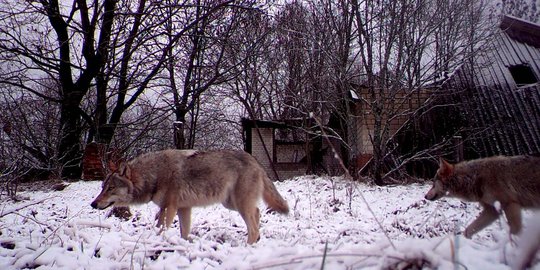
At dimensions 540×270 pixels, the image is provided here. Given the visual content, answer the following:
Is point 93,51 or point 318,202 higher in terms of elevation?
point 93,51

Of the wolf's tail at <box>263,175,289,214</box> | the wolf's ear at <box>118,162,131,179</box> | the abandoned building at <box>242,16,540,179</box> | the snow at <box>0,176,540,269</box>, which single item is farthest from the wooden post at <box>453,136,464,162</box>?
the wolf's ear at <box>118,162,131,179</box>

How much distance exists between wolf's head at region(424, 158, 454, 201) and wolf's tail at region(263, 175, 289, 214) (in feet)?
9.35

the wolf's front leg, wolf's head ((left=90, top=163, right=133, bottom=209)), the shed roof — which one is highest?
the shed roof

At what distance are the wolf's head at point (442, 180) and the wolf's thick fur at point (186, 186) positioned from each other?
2909 mm

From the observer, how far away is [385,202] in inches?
385

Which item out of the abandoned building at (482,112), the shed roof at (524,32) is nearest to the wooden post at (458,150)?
the abandoned building at (482,112)

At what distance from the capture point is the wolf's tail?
6.15 metres

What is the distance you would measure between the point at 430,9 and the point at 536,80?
7.83 m

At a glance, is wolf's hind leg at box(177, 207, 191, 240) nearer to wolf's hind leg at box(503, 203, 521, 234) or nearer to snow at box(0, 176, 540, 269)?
snow at box(0, 176, 540, 269)

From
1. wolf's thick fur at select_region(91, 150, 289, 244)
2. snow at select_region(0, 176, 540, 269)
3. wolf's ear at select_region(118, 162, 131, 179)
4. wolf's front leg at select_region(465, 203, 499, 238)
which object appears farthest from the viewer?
wolf's ear at select_region(118, 162, 131, 179)

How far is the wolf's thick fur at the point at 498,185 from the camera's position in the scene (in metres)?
5.66

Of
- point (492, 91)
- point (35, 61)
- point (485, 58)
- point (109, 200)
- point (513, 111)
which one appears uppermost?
point (35, 61)

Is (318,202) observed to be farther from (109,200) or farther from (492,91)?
(492,91)

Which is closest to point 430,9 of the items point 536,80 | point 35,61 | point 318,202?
point 536,80
